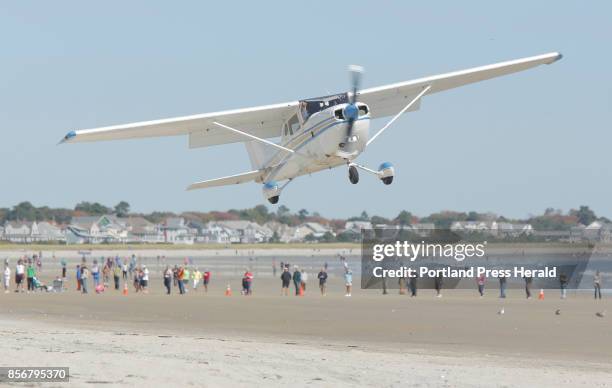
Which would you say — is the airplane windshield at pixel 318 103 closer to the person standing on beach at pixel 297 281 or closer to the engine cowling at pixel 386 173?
the engine cowling at pixel 386 173

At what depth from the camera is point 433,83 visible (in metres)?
27.7

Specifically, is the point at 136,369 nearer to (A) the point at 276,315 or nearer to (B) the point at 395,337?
(B) the point at 395,337

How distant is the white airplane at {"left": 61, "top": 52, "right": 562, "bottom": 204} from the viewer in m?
22.5

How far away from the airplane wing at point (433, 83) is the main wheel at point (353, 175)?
5064 mm

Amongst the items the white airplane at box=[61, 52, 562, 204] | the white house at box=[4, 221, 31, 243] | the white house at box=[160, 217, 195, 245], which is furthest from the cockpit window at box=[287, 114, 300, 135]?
the white house at box=[160, 217, 195, 245]

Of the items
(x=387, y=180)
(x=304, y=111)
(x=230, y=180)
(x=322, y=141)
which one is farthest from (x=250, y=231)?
(x=387, y=180)

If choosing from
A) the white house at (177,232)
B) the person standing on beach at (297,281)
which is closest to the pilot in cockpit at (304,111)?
the person standing on beach at (297,281)

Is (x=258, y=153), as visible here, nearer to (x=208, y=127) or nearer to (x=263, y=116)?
(x=263, y=116)

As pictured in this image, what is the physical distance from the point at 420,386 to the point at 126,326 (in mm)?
12125

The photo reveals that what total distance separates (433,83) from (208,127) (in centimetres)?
627

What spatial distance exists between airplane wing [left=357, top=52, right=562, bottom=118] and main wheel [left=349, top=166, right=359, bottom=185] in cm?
506

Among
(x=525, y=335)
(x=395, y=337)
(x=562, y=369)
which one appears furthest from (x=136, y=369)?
(x=525, y=335)

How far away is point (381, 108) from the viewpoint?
28.1m

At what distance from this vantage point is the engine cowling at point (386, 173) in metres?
22.4
